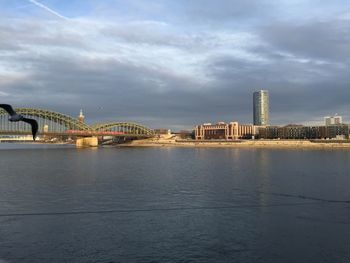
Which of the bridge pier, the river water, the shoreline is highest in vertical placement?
the bridge pier

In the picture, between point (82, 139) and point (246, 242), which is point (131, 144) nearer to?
point (82, 139)

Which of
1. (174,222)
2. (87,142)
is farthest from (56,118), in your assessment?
(174,222)

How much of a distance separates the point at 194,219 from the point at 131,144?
167 metres

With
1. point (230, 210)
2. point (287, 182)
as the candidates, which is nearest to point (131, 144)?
point (287, 182)

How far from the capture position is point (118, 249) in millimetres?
15930

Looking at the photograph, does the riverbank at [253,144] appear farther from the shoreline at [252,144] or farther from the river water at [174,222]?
the river water at [174,222]

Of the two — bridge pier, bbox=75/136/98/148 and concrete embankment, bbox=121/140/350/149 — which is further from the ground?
bridge pier, bbox=75/136/98/148

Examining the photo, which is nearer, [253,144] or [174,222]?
[174,222]

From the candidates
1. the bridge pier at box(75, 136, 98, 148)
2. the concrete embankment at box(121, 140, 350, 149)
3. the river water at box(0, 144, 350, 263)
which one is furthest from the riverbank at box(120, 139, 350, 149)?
the river water at box(0, 144, 350, 263)

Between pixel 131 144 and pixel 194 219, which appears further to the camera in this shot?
pixel 131 144

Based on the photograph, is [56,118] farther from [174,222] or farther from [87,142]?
[174,222]

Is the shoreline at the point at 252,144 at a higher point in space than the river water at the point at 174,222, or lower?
higher

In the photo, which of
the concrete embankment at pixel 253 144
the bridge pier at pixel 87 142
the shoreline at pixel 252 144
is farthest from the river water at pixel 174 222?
the bridge pier at pixel 87 142

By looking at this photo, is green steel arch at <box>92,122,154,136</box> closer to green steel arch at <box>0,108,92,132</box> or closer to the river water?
green steel arch at <box>0,108,92,132</box>
